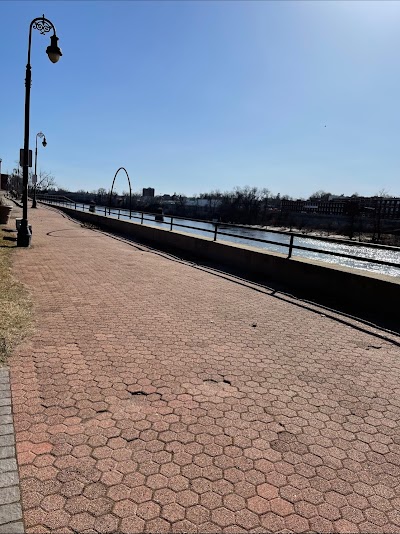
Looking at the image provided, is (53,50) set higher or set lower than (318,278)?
higher

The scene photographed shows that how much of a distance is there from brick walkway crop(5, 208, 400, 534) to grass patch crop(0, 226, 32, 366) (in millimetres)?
179

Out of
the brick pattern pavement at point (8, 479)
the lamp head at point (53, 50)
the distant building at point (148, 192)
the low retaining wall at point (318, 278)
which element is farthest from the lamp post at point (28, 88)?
Answer: the distant building at point (148, 192)

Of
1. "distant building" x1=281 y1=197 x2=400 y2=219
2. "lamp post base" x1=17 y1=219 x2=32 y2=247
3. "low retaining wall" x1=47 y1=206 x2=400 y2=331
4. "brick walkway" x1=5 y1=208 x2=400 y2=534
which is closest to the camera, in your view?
"brick walkway" x1=5 y1=208 x2=400 y2=534

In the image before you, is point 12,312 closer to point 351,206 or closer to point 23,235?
point 23,235

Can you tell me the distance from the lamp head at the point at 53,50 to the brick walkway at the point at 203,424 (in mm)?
8894

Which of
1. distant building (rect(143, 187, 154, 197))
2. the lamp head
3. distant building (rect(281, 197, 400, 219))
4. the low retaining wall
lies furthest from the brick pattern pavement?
distant building (rect(143, 187, 154, 197))

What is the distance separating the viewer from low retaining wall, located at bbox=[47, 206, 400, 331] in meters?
7.18

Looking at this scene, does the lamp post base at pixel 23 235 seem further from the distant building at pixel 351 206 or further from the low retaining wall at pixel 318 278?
the distant building at pixel 351 206

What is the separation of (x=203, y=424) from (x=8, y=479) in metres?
1.47

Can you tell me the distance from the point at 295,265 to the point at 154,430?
705 centimetres

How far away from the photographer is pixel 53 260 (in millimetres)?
10992

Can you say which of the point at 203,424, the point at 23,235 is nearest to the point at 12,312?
the point at 203,424

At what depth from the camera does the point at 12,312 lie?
568 centimetres

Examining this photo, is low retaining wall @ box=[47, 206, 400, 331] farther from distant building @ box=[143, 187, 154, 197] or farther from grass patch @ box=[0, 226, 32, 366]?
distant building @ box=[143, 187, 154, 197]
